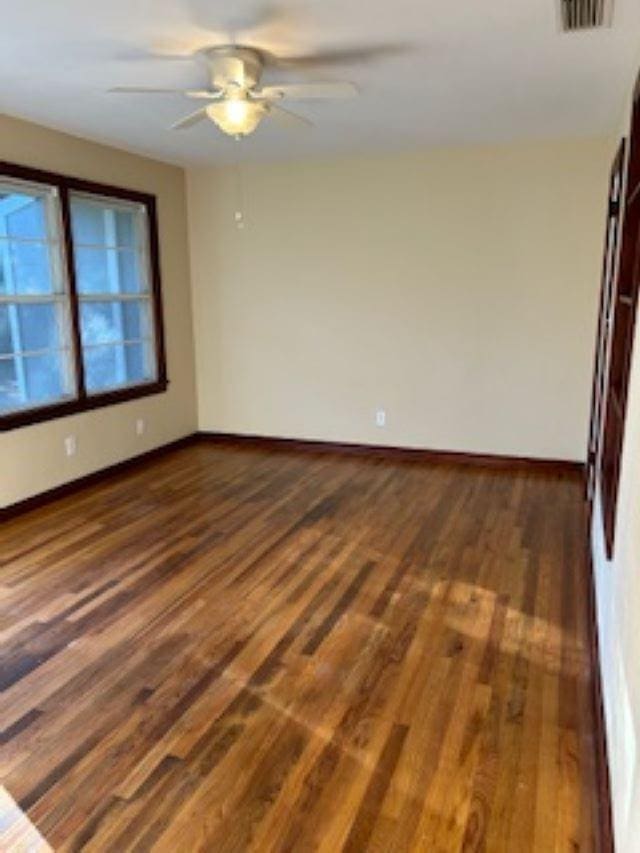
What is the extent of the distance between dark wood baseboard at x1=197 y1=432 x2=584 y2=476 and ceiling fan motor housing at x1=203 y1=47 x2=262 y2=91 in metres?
3.26

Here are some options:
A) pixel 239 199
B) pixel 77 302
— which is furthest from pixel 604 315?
pixel 77 302

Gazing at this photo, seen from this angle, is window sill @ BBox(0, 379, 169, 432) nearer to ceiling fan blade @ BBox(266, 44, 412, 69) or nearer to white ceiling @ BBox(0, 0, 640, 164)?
white ceiling @ BBox(0, 0, 640, 164)

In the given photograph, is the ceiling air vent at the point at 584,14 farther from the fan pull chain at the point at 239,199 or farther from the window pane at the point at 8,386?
the window pane at the point at 8,386

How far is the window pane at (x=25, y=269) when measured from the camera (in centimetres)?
403

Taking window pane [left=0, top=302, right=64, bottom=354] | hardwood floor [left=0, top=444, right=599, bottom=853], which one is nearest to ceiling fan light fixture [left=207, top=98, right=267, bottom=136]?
window pane [left=0, top=302, right=64, bottom=354]

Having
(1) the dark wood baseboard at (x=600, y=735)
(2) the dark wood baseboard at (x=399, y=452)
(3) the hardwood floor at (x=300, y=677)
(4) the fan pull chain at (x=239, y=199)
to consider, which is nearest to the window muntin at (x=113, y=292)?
(4) the fan pull chain at (x=239, y=199)

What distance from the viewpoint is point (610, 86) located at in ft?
10.9

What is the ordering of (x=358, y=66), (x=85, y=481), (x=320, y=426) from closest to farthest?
1. (x=358, y=66)
2. (x=85, y=481)
3. (x=320, y=426)

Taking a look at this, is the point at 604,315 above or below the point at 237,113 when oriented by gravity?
below

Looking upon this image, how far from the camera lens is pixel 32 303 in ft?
13.9

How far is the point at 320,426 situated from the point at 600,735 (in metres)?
3.91

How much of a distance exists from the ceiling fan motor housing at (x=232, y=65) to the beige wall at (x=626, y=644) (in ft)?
6.65

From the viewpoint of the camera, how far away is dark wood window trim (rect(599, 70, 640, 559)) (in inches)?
93.8

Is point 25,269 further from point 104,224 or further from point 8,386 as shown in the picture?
point 104,224
